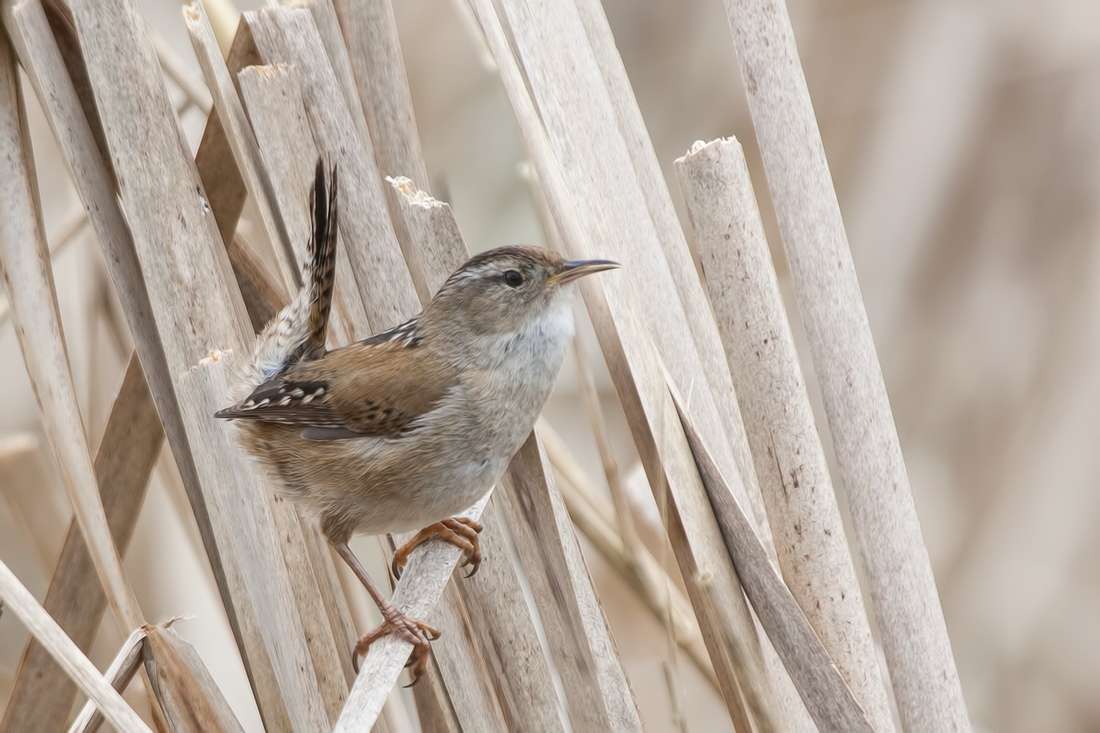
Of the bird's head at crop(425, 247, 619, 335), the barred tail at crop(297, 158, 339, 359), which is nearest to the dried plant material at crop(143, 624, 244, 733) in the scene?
the barred tail at crop(297, 158, 339, 359)

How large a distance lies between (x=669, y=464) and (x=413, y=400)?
54 centimetres

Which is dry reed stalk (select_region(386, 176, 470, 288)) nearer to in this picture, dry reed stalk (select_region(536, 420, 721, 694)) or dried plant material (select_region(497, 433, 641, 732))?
dried plant material (select_region(497, 433, 641, 732))

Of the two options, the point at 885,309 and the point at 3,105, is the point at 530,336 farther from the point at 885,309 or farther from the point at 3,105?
the point at 885,309

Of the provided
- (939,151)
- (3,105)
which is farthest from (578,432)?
(3,105)

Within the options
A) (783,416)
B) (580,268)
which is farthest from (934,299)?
(580,268)

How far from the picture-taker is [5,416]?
2.89m

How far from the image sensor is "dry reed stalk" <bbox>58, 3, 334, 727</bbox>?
150 cm

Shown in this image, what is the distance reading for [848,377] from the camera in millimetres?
1518

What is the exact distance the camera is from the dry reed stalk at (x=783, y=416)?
1.50 meters

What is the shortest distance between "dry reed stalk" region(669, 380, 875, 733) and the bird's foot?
1.59 ft

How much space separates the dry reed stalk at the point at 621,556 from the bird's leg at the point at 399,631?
1.56 feet

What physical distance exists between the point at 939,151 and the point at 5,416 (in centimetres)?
292

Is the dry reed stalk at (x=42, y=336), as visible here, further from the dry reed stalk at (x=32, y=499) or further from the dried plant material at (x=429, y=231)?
the dry reed stalk at (x=32, y=499)

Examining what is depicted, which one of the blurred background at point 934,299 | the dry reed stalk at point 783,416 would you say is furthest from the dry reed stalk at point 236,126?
the blurred background at point 934,299
